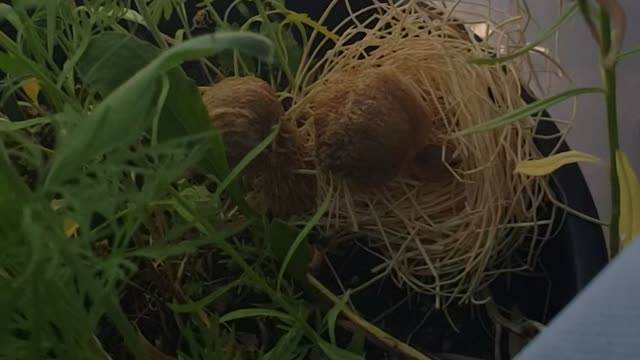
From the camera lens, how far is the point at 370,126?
1.32 ft

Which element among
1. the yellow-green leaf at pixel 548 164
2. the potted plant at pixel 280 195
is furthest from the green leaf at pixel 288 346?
the yellow-green leaf at pixel 548 164

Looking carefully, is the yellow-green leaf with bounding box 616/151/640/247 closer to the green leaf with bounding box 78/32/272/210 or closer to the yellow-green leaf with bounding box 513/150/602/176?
the yellow-green leaf with bounding box 513/150/602/176

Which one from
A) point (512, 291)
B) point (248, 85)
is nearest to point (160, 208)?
point (248, 85)

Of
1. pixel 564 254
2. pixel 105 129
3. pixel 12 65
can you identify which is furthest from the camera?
pixel 564 254

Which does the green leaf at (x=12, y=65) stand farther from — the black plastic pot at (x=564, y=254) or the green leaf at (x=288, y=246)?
the black plastic pot at (x=564, y=254)

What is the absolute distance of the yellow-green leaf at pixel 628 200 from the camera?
0.36 metres

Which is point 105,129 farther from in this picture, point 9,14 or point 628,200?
point 628,200

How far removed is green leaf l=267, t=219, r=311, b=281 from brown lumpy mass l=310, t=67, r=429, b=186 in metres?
0.04

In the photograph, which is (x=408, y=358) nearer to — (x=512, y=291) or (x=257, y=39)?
(x=512, y=291)

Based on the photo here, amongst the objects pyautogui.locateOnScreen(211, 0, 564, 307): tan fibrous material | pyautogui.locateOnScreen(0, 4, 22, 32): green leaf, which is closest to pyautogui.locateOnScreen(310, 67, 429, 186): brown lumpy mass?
pyautogui.locateOnScreen(211, 0, 564, 307): tan fibrous material

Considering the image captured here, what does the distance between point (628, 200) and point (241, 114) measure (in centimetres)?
15

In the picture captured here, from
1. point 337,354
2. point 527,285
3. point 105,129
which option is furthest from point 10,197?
point 527,285

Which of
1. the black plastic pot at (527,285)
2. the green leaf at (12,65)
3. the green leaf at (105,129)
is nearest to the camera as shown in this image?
the green leaf at (105,129)

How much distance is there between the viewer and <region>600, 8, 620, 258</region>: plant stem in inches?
12.7
